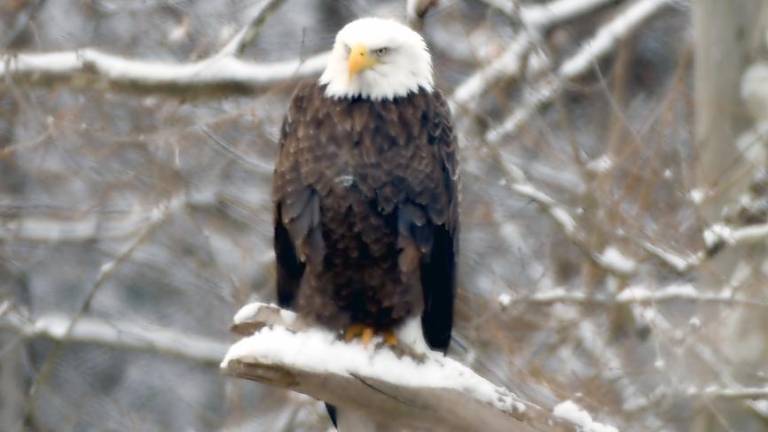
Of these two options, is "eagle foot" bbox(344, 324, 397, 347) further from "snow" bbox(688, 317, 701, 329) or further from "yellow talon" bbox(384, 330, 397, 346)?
"snow" bbox(688, 317, 701, 329)

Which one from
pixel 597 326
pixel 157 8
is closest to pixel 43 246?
pixel 157 8

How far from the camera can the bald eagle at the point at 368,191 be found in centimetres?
595

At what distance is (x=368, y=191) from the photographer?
594 centimetres

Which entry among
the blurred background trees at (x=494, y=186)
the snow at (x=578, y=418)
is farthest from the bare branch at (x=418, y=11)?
the snow at (x=578, y=418)

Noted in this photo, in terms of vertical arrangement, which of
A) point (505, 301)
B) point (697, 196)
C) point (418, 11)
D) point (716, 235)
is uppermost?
point (697, 196)

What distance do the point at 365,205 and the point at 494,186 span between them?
3.89 m

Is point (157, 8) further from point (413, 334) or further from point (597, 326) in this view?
point (413, 334)

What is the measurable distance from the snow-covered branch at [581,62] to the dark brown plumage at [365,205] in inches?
83.3

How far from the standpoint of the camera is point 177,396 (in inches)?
505

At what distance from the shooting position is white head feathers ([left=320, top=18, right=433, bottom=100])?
19.8 ft

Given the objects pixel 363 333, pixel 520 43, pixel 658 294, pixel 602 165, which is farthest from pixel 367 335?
pixel 520 43

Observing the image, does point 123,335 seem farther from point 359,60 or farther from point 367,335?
point 359,60

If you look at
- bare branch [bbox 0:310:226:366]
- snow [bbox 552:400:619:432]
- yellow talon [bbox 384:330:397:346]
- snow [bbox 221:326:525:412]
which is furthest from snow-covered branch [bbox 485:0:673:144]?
snow [bbox 552:400:619:432]

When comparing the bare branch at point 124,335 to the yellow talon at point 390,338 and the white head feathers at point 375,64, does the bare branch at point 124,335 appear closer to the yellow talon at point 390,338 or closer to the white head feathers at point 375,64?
the yellow talon at point 390,338
